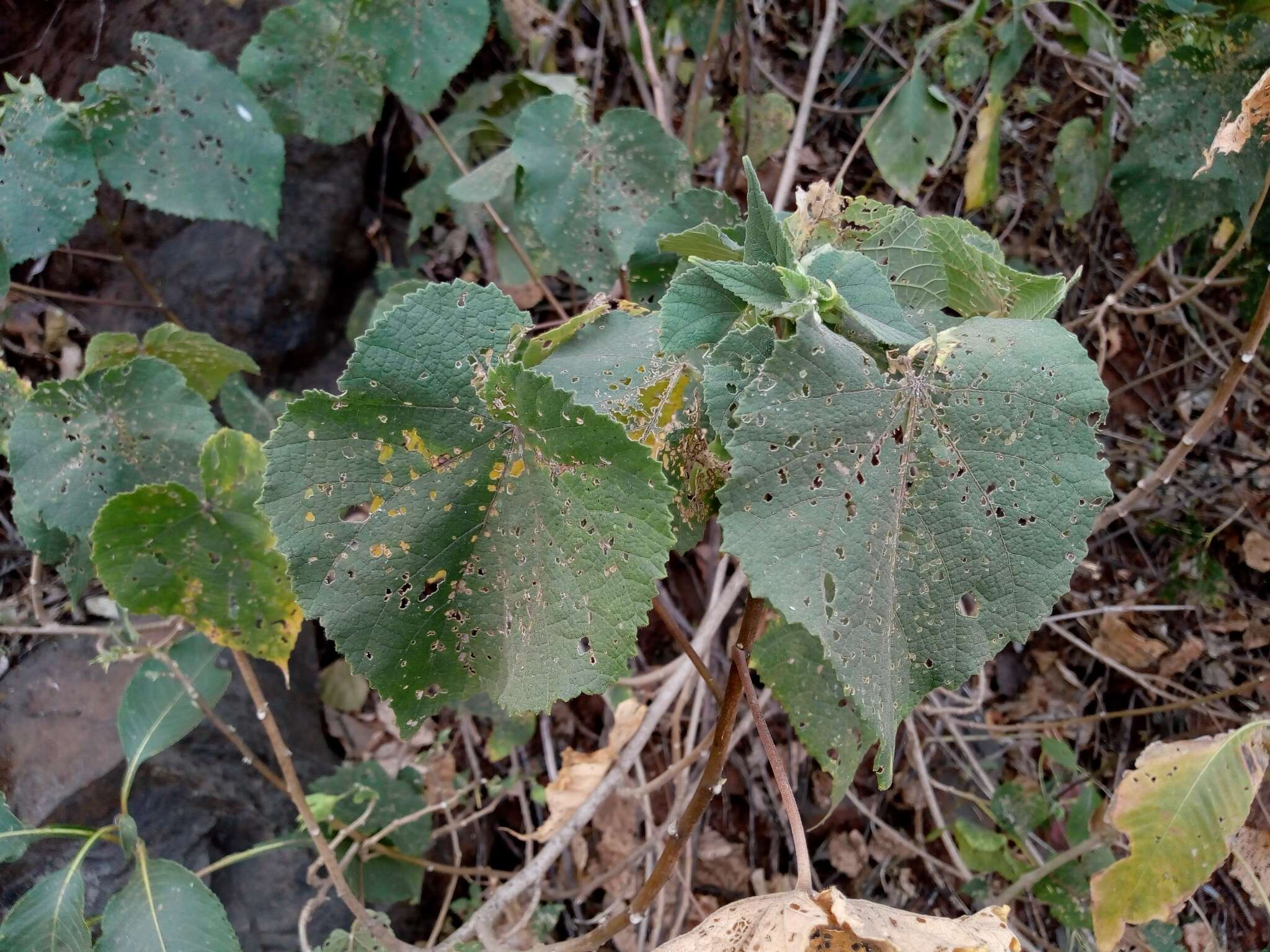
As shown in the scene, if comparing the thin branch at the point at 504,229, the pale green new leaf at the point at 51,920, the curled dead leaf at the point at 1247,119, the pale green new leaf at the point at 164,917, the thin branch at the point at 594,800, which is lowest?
the thin branch at the point at 594,800

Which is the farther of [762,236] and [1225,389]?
[1225,389]

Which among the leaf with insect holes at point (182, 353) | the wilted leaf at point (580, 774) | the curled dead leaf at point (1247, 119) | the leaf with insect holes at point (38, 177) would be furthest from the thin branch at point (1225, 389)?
the leaf with insect holes at point (38, 177)

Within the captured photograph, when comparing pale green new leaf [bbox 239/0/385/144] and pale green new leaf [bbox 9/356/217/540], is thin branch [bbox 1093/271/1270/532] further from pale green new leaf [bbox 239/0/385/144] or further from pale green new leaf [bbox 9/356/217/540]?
pale green new leaf [bbox 239/0/385/144]

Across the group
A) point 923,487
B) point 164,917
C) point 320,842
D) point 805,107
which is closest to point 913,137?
point 805,107

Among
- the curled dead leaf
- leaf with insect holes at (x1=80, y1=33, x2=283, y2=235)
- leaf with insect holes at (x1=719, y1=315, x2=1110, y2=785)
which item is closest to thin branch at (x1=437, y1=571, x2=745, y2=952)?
leaf with insect holes at (x1=719, y1=315, x2=1110, y2=785)

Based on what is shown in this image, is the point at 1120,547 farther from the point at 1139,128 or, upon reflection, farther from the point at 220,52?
the point at 220,52

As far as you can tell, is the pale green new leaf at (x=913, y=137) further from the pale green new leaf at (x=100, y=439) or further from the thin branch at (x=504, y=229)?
the pale green new leaf at (x=100, y=439)

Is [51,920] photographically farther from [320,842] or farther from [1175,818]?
[1175,818]
